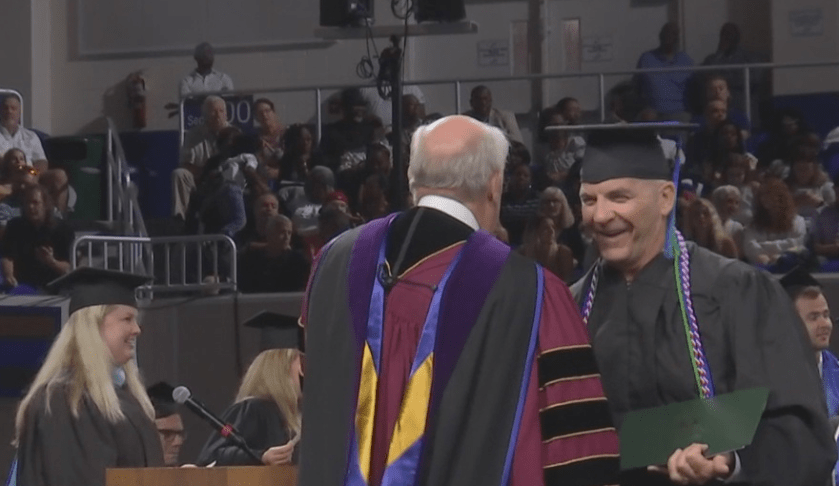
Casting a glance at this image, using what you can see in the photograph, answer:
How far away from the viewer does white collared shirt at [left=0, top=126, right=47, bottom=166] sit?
1334cm

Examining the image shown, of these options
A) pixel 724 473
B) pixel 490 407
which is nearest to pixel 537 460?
pixel 490 407

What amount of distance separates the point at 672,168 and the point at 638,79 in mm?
9262

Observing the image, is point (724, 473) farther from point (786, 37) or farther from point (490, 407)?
point (786, 37)

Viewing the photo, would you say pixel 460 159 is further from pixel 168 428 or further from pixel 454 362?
pixel 168 428

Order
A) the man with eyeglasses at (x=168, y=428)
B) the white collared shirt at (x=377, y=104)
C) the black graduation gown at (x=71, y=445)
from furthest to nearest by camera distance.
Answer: the white collared shirt at (x=377, y=104)
the man with eyeglasses at (x=168, y=428)
the black graduation gown at (x=71, y=445)

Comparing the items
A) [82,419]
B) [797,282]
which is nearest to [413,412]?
[82,419]

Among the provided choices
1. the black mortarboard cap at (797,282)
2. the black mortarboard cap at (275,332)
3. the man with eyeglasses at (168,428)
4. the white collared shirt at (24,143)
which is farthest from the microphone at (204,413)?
the white collared shirt at (24,143)

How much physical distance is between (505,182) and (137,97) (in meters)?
5.93

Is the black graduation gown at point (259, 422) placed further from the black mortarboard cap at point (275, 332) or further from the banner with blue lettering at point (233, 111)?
the banner with blue lettering at point (233, 111)

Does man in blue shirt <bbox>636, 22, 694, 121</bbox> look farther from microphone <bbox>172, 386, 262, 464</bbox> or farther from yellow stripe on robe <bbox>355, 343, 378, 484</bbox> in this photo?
yellow stripe on robe <bbox>355, 343, 378, 484</bbox>

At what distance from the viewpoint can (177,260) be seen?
11.5 meters

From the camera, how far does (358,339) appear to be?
3420 millimetres

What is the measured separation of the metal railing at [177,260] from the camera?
36.3 ft

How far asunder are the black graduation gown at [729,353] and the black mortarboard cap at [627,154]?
20 cm
